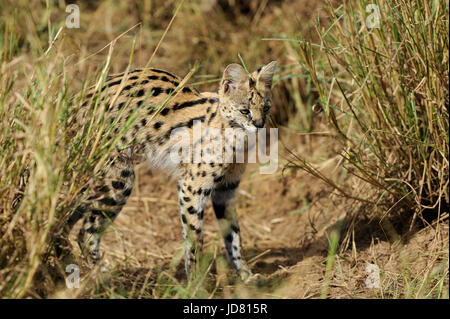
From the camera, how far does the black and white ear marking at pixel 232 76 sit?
3650mm

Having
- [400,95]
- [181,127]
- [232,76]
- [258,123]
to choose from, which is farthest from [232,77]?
[400,95]

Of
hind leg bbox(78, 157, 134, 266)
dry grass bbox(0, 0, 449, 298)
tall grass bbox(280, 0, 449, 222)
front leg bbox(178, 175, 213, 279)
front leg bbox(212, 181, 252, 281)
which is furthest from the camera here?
front leg bbox(212, 181, 252, 281)

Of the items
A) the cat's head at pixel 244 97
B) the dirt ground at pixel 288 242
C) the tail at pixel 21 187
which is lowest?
the dirt ground at pixel 288 242

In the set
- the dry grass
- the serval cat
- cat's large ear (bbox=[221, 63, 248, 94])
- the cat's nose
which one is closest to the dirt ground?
the dry grass

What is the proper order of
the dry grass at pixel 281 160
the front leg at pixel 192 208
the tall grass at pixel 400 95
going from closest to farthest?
1. the dry grass at pixel 281 160
2. the tall grass at pixel 400 95
3. the front leg at pixel 192 208

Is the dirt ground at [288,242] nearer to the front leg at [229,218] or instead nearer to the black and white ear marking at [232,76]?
the front leg at [229,218]

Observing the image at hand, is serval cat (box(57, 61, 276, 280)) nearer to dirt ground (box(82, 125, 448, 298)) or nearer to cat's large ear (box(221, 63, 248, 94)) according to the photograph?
cat's large ear (box(221, 63, 248, 94))

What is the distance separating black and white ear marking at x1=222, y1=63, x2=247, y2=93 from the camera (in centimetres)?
365

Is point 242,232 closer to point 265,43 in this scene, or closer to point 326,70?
point 326,70

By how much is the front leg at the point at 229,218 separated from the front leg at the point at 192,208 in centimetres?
34

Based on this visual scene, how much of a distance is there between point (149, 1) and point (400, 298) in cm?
386

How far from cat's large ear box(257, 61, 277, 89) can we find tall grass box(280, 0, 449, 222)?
180 millimetres

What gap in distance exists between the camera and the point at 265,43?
18.7ft

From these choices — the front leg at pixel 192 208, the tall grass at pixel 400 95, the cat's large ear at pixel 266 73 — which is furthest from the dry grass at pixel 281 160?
the cat's large ear at pixel 266 73
